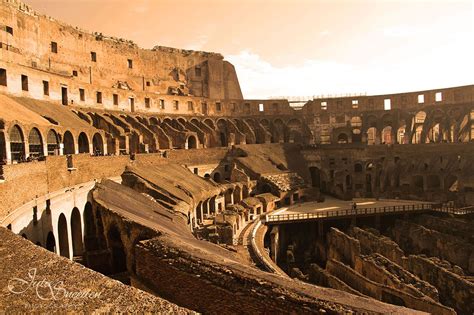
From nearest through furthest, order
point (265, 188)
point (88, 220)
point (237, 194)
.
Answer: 1. point (88, 220)
2. point (237, 194)
3. point (265, 188)

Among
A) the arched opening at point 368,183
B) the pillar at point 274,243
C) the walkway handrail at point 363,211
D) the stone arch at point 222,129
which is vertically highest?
the stone arch at point 222,129

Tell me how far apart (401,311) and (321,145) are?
40.5 meters

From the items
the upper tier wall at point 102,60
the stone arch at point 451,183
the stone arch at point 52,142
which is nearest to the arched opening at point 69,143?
the stone arch at point 52,142

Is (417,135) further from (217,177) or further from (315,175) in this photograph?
(217,177)

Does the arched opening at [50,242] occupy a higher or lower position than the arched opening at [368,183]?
higher

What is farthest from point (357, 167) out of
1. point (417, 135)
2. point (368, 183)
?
point (417, 135)

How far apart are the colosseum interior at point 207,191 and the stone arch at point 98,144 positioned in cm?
19

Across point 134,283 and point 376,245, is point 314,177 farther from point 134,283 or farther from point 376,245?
point 134,283

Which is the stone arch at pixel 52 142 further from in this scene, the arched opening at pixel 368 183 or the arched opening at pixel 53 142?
the arched opening at pixel 368 183

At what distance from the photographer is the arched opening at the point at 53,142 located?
73.6ft

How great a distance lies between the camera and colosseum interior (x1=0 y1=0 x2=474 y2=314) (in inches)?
322

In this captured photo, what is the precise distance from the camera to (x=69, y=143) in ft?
84.7

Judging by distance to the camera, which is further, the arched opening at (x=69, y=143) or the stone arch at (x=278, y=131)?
the stone arch at (x=278, y=131)

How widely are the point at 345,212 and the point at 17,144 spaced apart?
24868 mm
